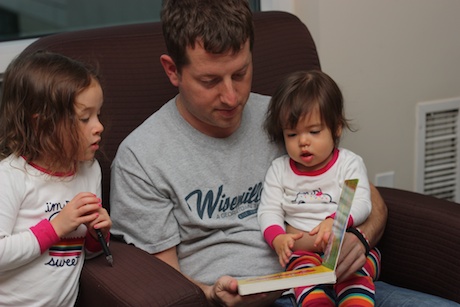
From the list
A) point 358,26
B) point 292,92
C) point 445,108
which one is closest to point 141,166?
point 292,92

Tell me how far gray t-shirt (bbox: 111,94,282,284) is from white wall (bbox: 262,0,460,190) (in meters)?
0.82

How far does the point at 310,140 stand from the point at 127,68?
0.53 metres

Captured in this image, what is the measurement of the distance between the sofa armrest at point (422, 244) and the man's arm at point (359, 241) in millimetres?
59

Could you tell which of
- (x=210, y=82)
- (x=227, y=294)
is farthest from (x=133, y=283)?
(x=210, y=82)

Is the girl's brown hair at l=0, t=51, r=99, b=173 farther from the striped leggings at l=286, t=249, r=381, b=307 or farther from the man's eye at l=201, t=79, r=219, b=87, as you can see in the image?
the striped leggings at l=286, t=249, r=381, b=307

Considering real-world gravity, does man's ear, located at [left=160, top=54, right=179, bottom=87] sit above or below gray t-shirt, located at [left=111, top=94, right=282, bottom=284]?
above

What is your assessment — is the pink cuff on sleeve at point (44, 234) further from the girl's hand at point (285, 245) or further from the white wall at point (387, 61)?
the white wall at point (387, 61)

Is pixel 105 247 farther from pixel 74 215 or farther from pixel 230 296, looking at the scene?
pixel 230 296

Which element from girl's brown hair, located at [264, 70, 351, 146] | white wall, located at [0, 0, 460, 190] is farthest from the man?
white wall, located at [0, 0, 460, 190]

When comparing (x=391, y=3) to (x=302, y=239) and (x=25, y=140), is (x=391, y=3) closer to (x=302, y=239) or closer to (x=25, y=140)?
(x=302, y=239)

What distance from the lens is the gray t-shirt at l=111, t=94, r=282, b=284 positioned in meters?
1.84

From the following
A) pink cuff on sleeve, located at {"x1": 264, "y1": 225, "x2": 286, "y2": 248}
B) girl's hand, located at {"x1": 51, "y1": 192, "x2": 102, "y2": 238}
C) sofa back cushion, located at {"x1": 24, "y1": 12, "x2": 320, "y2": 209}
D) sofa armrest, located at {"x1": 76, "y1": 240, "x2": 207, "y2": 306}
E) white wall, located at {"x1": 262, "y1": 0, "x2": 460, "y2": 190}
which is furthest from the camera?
white wall, located at {"x1": 262, "y1": 0, "x2": 460, "y2": 190}

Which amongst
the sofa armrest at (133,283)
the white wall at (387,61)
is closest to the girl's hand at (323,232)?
the sofa armrest at (133,283)

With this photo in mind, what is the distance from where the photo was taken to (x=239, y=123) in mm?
1992
